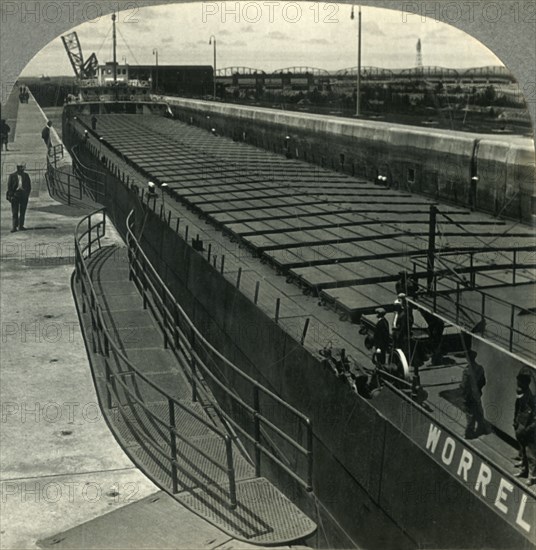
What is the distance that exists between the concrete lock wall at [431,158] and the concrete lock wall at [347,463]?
2.85 m

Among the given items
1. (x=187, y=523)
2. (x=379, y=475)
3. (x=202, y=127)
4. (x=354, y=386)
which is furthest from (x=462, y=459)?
(x=202, y=127)

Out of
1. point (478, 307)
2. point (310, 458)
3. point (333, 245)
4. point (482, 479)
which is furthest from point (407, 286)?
point (482, 479)

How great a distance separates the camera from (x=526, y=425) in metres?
4.89

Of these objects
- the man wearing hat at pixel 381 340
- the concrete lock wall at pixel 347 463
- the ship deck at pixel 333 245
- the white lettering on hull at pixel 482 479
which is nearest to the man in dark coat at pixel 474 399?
the ship deck at pixel 333 245

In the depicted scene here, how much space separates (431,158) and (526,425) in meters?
6.81

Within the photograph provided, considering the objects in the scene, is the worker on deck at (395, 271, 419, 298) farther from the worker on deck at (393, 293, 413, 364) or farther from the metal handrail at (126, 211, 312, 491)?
the metal handrail at (126, 211, 312, 491)

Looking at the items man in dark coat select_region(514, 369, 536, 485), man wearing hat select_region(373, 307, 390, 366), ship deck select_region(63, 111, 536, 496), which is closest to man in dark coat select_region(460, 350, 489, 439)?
ship deck select_region(63, 111, 536, 496)

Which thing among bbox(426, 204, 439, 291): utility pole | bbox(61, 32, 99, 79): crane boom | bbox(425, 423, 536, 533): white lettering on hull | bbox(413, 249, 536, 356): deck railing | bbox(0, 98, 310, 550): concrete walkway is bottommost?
bbox(0, 98, 310, 550): concrete walkway

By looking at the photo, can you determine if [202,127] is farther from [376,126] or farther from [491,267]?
[491,267]

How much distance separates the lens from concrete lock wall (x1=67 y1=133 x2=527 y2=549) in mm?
5023

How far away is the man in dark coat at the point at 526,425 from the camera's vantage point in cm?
481

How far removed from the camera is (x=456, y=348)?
658cm

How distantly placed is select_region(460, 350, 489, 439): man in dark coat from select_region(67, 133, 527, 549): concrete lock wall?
0.50 m

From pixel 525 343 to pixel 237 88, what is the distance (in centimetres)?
470
